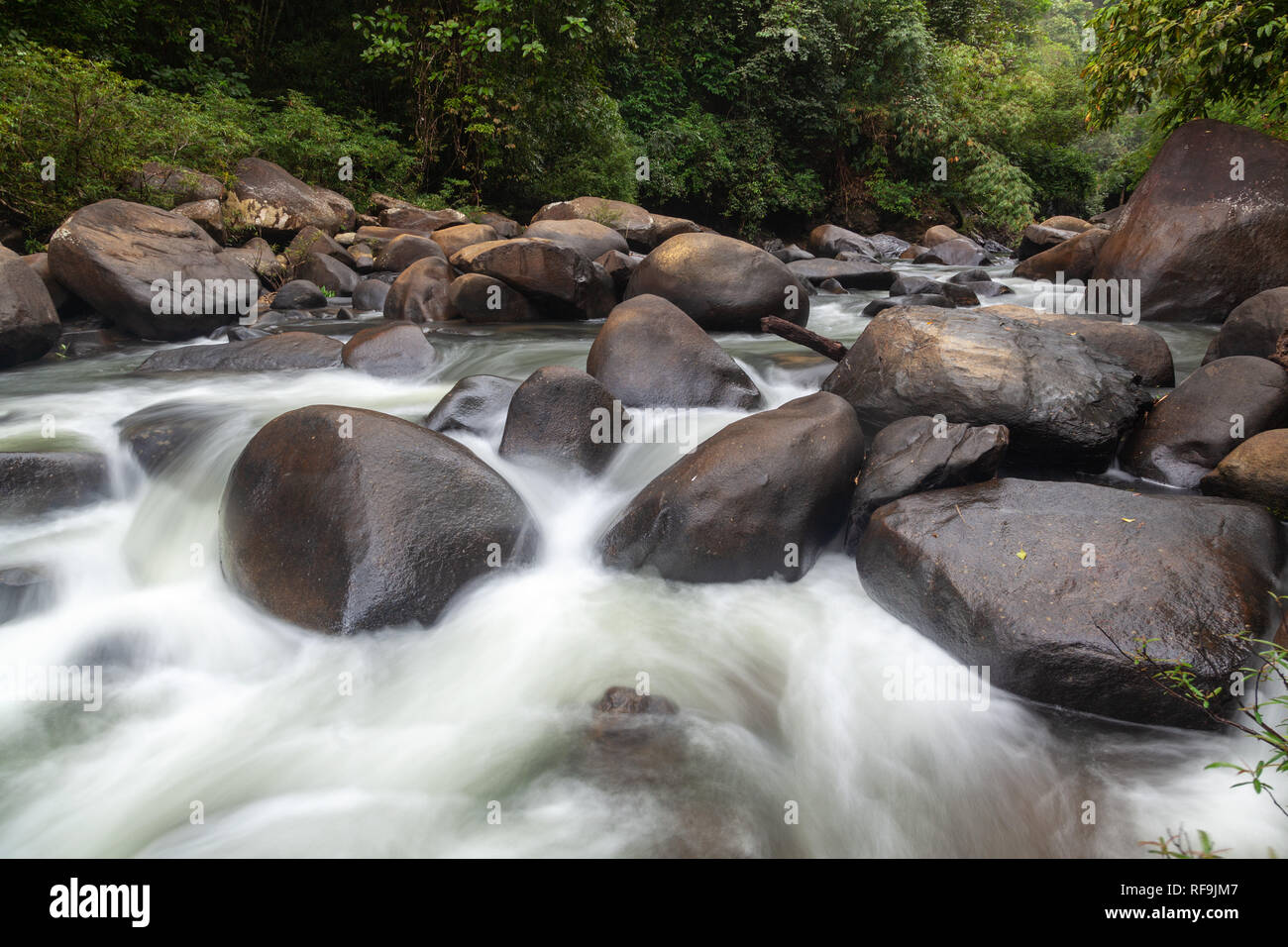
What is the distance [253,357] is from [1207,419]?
7.10m

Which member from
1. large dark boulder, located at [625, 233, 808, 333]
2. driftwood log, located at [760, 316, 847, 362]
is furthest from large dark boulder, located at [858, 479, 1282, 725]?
large dark boulder, located at [625, 233, 808, 333]

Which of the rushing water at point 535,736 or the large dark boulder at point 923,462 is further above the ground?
the large dark boulder at point 923,462

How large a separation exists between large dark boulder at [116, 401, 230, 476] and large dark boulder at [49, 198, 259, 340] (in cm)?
267

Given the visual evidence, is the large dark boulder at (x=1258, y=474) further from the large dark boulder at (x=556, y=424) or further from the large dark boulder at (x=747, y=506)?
the large dark boulder at (x=556, y=424)

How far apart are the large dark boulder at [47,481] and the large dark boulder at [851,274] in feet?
31.9

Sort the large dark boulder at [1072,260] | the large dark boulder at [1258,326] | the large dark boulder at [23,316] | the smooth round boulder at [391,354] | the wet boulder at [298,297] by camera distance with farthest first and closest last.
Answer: the large dark boulder at [1072,260] < the wet boulder at [298,297] < the smooth round boulder at [391,354] < the large dark boulder at [23,316] < the large dark boulder at [1258,326]

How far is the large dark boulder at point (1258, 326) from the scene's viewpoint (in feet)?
16.6

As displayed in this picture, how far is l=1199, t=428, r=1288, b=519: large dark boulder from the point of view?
3.76 metres

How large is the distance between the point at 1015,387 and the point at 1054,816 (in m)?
2.50

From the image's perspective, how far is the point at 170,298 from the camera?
7.60 m

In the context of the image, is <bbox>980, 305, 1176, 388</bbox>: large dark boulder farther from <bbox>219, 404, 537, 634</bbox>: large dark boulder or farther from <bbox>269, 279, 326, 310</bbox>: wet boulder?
<bbox>269, 279, 326, 310</bbox>: wet boulder

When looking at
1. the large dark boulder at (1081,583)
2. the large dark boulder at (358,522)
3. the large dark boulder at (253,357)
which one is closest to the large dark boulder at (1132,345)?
the large dark boulder at (1081,583)

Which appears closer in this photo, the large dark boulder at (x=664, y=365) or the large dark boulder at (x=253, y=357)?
the large dark boulder at (x=664, y=365)

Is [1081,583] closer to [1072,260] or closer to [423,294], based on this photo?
[423,294]
